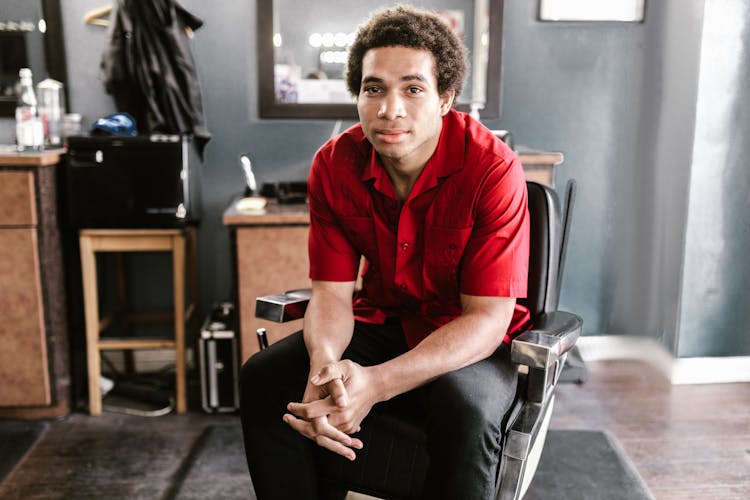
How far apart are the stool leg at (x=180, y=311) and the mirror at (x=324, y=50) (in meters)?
0.74

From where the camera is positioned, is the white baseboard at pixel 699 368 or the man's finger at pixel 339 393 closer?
the man's finger at pixel 339 393

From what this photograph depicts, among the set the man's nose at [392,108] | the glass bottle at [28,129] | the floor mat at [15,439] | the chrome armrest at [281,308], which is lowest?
the floor mat at [15,439]

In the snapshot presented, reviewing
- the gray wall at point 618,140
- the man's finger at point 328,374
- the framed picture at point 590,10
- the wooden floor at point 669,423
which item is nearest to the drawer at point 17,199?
the gray wall at point 618,140

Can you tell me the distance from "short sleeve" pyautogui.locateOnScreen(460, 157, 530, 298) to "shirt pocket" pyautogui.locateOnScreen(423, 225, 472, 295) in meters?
0.02

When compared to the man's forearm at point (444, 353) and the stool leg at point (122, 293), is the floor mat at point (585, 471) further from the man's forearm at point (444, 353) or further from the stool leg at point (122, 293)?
the stool leg at point (122, 293)

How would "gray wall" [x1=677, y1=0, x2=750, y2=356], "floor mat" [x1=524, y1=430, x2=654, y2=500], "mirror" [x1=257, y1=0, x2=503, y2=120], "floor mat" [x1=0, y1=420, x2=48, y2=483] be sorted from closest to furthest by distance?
"floor mat" [x1=524, y1=430, x2=654, y2=500] < "floor mat" [x1=0, y1=420, x2=48, y2=483] < "gray wall" [x1=677, y1=0, x2=750, y2=356] < "mirror" [x1=257, y1=0, x2=503, y2=120]

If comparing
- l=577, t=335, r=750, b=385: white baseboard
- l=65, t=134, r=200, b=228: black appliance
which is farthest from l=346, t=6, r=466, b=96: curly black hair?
l=577, t=335, r=750, b=385: white baseboard

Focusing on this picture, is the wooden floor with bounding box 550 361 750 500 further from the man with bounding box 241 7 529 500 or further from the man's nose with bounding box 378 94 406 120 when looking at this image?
the man's nose with bounding box 378 94 406 120

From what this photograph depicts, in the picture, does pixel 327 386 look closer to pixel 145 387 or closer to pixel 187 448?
pixel 187 448

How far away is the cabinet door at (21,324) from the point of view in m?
2.38

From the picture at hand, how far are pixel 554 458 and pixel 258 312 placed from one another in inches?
46.8

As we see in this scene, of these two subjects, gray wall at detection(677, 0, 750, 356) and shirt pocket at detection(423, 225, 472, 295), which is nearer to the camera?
shirt pocket at detection(423, 225, 472, 295)

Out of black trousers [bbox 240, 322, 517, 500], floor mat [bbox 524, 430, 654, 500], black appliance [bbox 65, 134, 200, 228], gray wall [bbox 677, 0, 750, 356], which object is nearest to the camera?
black trousers [bbox 240, 322, 517, 500]

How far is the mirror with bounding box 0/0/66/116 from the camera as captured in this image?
2736 mm
